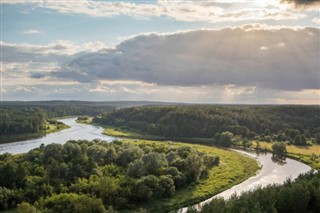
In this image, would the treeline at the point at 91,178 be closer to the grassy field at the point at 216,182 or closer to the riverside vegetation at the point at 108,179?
the riverside vegetation at the point at 108,179

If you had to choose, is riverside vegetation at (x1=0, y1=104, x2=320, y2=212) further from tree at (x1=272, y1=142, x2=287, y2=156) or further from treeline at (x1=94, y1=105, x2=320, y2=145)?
treeline at (x1=94, y1=105, x2=320, y2=145)

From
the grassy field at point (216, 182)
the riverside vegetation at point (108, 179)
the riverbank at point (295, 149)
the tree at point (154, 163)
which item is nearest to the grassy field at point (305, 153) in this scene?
the riverbank at point (295, 149)

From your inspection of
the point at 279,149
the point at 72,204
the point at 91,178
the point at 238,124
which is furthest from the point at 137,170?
the point at 238,124

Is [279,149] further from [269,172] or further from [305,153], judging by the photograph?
[269,172]

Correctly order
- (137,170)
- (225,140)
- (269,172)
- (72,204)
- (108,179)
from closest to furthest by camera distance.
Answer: (72,204) → (108,179) → (137,170) → (269,172) → (225,140)

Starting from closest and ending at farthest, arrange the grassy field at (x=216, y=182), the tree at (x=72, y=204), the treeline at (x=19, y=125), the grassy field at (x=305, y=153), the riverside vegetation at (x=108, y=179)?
1. the tree at (x=72, y=204)
2. the riverside vegetation at (x=108, y=179)
3. the grassy field at (x=216, y=182)
4. the grassy field at (x=305, y=153)
5. the treeline at (x=19, y=125)

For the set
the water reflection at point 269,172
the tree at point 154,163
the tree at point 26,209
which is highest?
the tree at point 154,163
